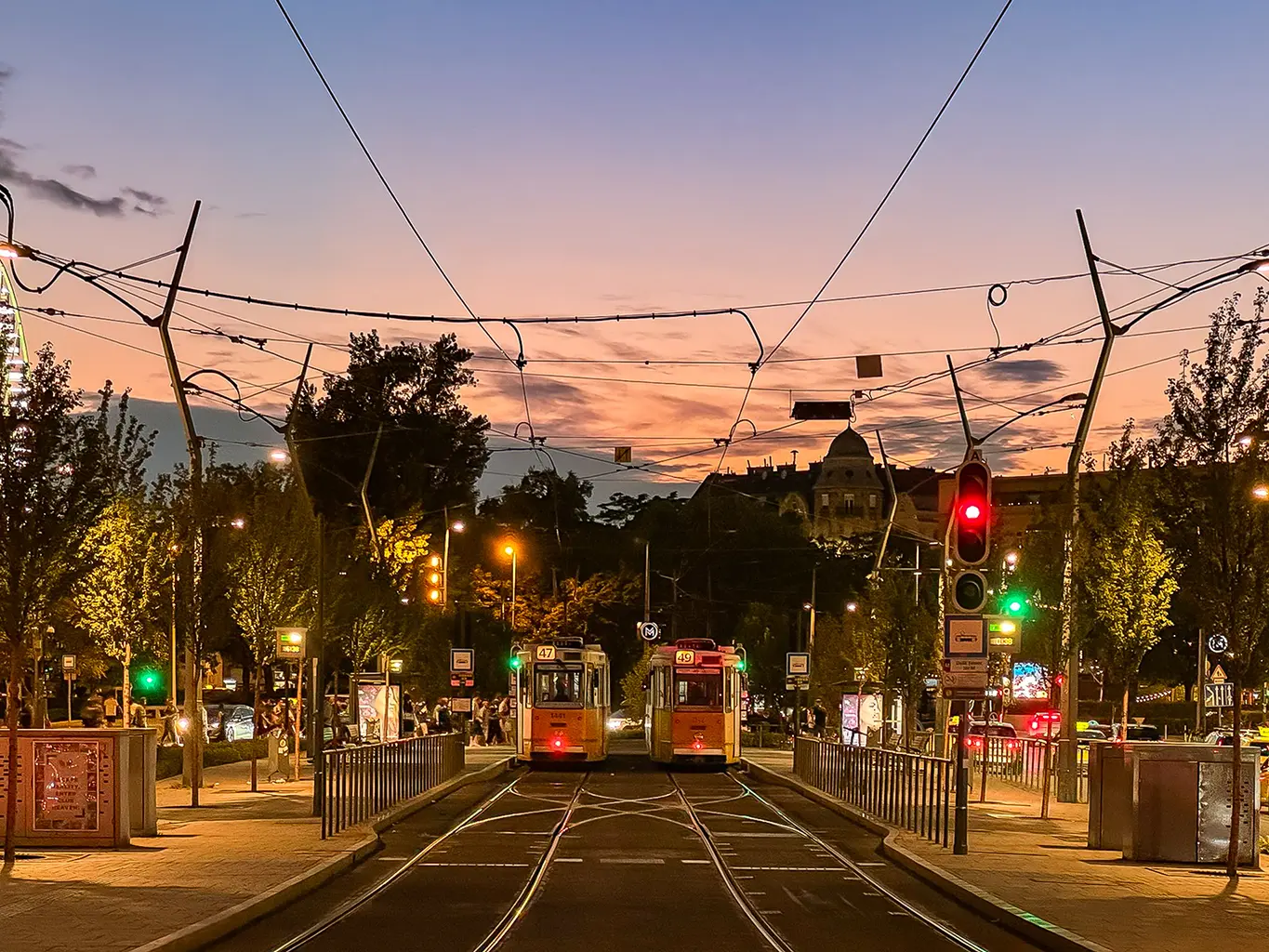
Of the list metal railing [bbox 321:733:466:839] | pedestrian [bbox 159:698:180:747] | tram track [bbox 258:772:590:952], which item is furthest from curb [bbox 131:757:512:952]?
pedestrian [bbox 159:698:180:747]

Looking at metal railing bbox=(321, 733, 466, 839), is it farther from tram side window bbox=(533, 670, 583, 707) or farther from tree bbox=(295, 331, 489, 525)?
tree bbox=(295, 331, 489, 525)

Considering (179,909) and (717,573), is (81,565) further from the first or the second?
(717,573)

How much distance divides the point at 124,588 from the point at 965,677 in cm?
2273

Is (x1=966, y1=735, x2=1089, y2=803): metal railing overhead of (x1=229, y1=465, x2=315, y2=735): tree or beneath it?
beneath

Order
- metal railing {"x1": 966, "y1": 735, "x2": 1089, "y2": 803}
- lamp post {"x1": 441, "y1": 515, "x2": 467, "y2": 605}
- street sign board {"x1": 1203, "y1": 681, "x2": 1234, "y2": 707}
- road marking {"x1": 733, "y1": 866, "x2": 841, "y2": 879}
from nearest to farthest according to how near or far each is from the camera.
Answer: road marking {"x1": 733, "y1": 866, "x2": 841, "y2": 879}, metal railing {"x1": 966, "y1": 735, "x2": 1089, "y2": 803}, street sign board {"x1": 1203, "y1": 681, "x2": 1234, "y2": 707}, lamp post {"x1": 441, "y1": 515, "x2": 467, "y2": 605}

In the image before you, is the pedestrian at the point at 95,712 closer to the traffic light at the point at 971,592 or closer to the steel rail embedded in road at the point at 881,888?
the steel rail embedded in road at the point at 881,888

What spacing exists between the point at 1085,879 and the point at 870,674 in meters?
38.8

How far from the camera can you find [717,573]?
100750mm

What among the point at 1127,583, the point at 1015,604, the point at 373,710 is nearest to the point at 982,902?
the point at 1127,583

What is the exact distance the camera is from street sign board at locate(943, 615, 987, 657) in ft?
66.5

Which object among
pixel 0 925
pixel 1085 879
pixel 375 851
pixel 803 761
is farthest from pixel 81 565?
pixel 803 761

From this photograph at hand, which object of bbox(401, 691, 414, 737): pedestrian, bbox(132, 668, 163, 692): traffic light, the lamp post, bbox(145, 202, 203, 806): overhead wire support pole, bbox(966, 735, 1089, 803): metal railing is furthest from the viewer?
bbox(132, 668, 163, 692): traffic light

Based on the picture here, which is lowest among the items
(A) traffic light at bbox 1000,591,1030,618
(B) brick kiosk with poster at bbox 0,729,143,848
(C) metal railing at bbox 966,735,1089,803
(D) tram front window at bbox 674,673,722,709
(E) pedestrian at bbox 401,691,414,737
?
(E) pedestrian at bbox 401,691,414,737

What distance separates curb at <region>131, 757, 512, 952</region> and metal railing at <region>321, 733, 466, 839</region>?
0.91ft
